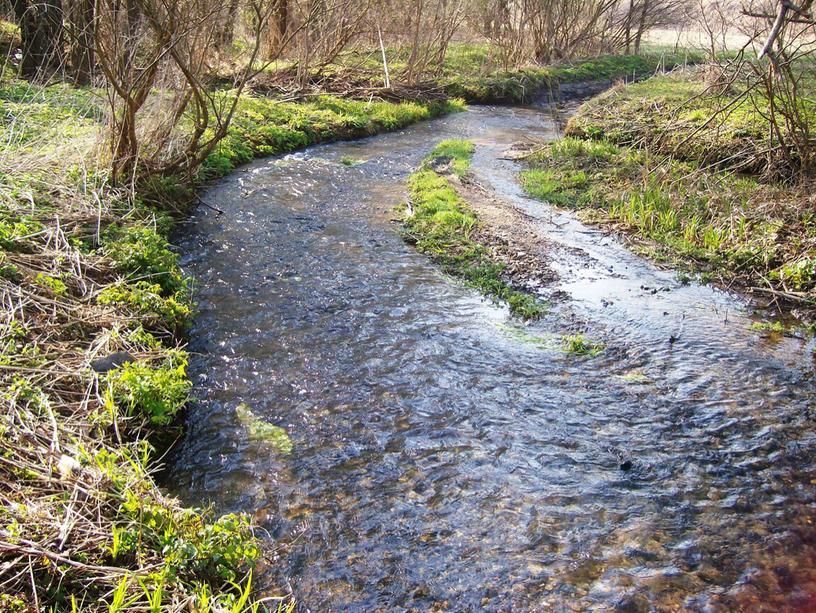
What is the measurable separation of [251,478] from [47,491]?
1.29m

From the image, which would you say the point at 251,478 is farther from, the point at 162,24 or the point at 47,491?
the point at 162,24

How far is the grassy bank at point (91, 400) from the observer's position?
3.07 metres

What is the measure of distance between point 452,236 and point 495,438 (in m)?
4.67

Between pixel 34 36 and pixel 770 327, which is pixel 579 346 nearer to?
pixel 770 327

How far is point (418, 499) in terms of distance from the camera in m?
4.26

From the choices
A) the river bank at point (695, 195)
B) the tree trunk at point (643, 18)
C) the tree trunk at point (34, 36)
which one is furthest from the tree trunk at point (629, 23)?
the tree trunk at point (34, 36)

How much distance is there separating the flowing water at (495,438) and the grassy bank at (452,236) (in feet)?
0.93

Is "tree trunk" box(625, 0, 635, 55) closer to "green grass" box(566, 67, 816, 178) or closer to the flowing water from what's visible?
"green grass" box(566, 67, 816, 178)

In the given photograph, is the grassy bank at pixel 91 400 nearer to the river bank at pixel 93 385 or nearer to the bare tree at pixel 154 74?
the river bank at pixel 93 385

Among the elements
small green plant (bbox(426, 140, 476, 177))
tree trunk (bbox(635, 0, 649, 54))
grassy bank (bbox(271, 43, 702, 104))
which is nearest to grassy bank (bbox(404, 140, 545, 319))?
small green plant (bbox(426, 140, 476, 177))

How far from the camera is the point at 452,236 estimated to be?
29.9 feet

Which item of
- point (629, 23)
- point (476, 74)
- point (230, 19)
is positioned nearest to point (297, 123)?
point (230, 19)

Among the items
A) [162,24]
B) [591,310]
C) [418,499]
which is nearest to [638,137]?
[591,310]

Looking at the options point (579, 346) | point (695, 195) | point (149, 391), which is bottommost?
point (579, 346)
